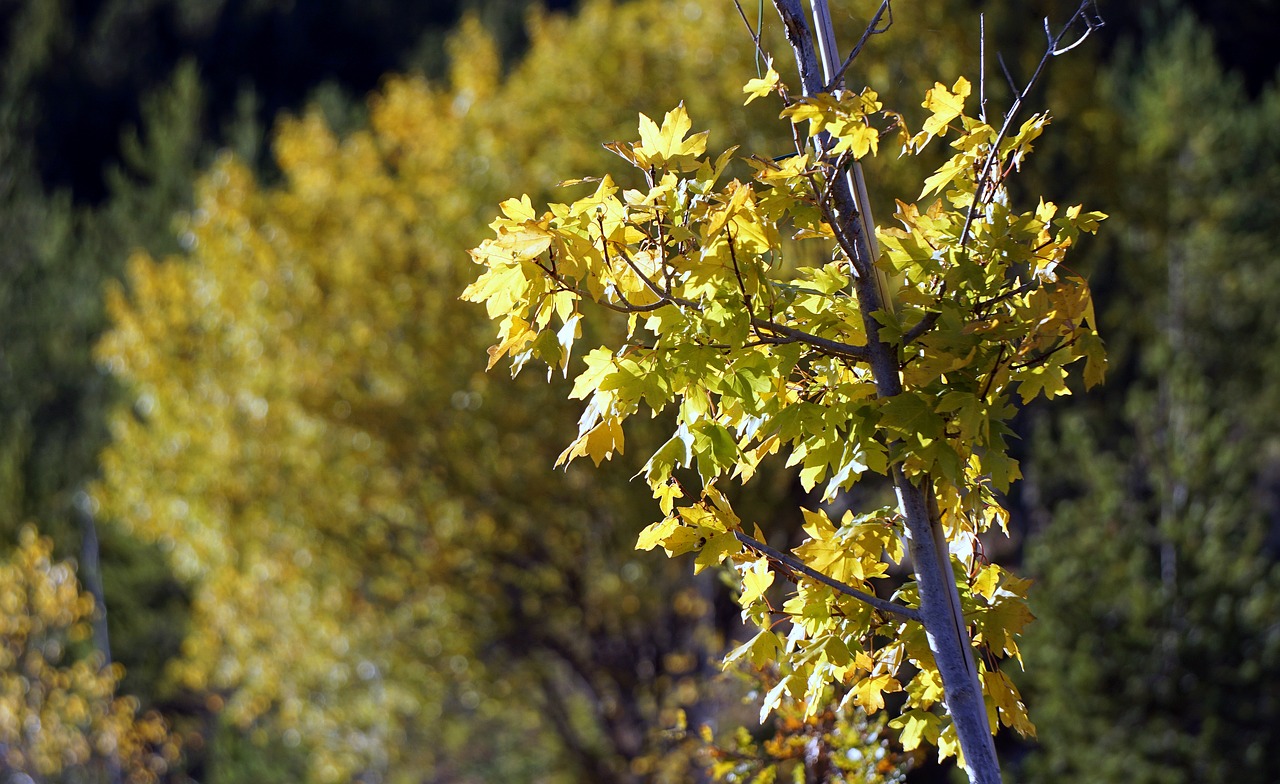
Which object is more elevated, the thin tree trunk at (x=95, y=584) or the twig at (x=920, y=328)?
the twig at (x=920, y=328)

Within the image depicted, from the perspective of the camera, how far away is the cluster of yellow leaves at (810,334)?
1.62 metres

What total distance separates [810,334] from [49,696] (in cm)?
948

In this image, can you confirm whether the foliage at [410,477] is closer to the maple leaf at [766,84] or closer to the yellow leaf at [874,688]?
the yellow leaf at [874,688]

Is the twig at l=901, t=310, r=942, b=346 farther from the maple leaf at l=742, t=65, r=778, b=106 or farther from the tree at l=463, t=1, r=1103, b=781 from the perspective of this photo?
the maple leaf at l=742, t=65, r=778, b=106

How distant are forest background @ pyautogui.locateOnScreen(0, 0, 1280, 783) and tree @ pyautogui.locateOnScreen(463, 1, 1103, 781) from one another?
2.99 metres

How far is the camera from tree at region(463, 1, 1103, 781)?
63.8 inches

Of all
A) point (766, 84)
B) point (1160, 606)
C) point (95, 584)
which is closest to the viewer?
point (766, 84)

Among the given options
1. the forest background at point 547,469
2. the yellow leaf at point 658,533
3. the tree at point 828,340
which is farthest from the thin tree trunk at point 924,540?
the forest background at point 547,469

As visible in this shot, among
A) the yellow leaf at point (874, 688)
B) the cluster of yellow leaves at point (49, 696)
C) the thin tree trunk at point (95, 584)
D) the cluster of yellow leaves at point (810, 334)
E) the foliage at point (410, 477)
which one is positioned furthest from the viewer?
the thin tree trunk at point (95, 584)

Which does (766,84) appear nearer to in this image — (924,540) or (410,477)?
(924,540)

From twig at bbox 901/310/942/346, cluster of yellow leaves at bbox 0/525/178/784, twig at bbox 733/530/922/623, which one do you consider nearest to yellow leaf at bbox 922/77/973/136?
twig at bbox 901/310/942/346

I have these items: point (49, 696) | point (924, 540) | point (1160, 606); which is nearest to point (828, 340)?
point (924, 540)

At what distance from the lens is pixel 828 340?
68.7 inches

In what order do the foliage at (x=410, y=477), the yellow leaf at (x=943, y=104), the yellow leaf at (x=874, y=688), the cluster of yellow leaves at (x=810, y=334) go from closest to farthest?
the cluster of yellow leaves at (x=810, y=334) → the yellow leaf at (x=943, y=104) → the yellow leaf at (x=874, y=688) → the foliage at (x=410, y=477)
